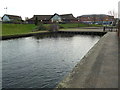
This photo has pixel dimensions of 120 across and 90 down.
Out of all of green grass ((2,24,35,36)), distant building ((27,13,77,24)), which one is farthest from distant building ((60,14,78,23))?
green grass ((2,24,35,36))

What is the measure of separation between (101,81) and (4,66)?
37.2 ft

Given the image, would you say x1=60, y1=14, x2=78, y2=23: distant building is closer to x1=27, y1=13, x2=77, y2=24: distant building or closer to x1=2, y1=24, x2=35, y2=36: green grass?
x1=27, y1=13, x2=77, y2=24: distant building

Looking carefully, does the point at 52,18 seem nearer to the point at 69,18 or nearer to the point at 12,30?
the point at 69,18

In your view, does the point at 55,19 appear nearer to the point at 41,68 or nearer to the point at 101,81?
the point at 41,68

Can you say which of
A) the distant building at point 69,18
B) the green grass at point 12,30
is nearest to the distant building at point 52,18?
the distant building at point 69,18

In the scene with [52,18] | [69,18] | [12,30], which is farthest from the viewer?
[69,18]

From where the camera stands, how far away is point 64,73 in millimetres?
13039

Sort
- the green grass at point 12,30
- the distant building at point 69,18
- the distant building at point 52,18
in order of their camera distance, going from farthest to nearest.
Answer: the distant building at point 69,18, the distant building at point 52,18, the green grass at point 12,30

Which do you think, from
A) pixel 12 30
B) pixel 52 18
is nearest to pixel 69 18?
→ pixel 52 18


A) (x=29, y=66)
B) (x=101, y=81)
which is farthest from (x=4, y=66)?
(x=101, y=81)

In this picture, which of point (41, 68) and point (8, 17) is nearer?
point (41, 68)

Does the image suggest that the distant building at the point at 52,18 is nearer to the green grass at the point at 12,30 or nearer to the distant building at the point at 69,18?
the distant building at the point at 69,18

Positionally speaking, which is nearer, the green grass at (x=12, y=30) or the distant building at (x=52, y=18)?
the green grass at (x=12, y=30)

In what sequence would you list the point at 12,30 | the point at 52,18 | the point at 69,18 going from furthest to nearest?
the point at 69,18, the point at 52,18, the point at 12,30
